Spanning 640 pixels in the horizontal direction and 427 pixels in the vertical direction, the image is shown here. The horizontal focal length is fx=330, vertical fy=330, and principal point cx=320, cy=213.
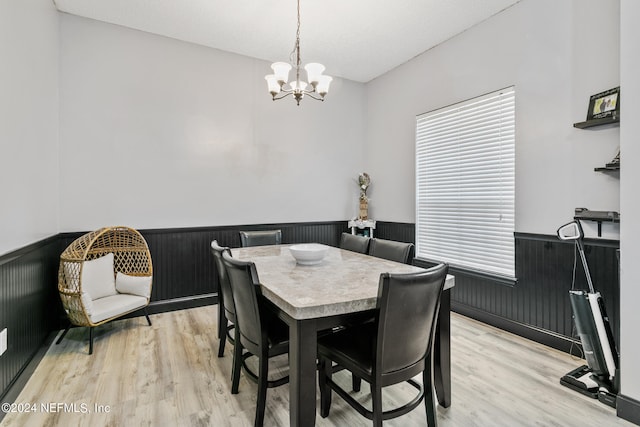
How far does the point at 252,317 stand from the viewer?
1737 millimetres

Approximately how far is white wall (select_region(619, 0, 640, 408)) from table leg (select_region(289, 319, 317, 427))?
1.80m

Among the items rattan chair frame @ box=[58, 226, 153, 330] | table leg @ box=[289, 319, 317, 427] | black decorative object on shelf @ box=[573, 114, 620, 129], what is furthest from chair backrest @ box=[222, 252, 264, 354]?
black decorative object on shelf @ box=[573, 114, 620, 129]

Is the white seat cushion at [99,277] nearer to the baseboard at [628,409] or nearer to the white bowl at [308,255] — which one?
the white bowl at [308,255]

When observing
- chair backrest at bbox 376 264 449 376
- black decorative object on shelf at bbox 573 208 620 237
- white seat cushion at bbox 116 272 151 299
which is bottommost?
white seat cushion at bbox 116 272 151 299

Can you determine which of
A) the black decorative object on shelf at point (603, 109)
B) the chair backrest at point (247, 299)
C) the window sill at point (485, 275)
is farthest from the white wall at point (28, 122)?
the black decorative object on shelf at point (603, 109)

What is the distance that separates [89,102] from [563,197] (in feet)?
14.8

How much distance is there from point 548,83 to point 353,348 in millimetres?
2733

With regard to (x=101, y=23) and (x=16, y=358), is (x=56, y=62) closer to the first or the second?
(x=101, y=23)

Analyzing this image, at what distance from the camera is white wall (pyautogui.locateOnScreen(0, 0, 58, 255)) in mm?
1985

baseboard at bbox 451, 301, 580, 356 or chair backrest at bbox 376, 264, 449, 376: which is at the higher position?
chair backrest at bbox 376, 264, 449, 376

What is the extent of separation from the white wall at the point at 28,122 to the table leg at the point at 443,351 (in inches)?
101

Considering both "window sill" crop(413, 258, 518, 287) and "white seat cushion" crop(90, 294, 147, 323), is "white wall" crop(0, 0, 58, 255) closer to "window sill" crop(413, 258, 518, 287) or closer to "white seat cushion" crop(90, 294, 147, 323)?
"white seat cushion" crop(90, 294, 147, 323)

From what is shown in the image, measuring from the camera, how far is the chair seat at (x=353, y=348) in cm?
154

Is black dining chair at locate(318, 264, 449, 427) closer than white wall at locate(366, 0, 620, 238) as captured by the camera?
Yes
